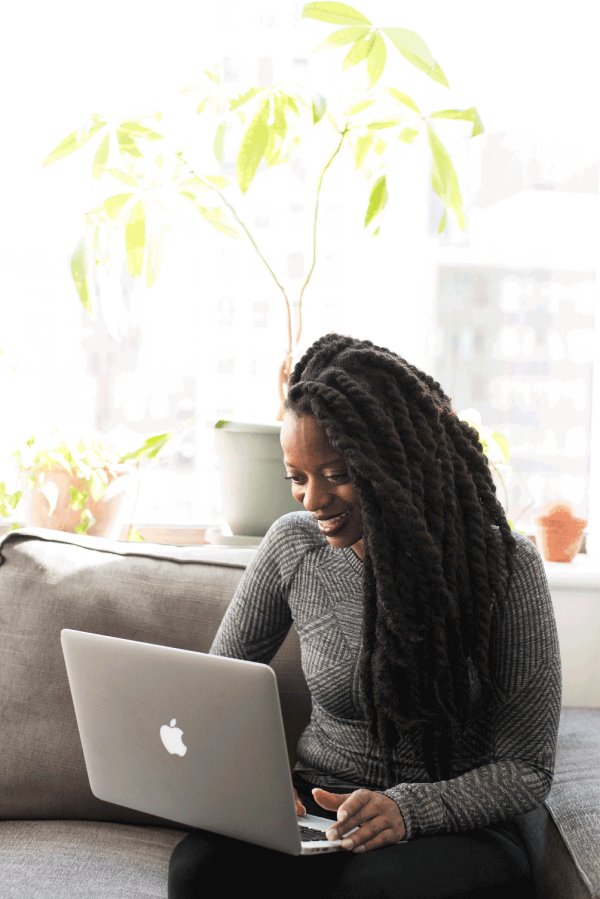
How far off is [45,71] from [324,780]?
1760 mm

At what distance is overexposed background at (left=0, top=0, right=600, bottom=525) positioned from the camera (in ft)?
6.26

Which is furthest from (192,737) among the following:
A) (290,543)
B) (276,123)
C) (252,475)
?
(276,123)

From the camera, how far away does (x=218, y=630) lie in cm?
127

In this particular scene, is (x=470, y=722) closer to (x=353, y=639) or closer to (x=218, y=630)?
(x=353, y=639)

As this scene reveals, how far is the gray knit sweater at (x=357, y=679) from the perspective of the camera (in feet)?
3.20

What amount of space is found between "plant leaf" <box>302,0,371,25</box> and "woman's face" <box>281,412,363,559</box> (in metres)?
0.83

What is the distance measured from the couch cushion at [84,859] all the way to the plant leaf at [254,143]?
114 cm

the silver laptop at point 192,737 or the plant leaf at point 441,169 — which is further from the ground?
the plant leaf at point 441,169

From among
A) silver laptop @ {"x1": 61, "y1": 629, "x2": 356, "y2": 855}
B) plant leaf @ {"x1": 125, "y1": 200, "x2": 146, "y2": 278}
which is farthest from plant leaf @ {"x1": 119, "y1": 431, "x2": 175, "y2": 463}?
silver laptop @ {"x1": 61, "y1": 629, "x2": 356, "y2": 855}

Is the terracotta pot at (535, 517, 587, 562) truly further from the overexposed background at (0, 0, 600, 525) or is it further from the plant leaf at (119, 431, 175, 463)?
the plant leaf at (119, 431, 175, 463)

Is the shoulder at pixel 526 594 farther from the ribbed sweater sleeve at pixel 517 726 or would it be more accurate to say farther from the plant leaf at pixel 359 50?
the plant leaf at pixel 359 50

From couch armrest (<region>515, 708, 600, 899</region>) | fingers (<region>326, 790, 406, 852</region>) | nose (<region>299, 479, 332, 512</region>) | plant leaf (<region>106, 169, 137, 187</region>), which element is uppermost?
plant leaf (<region>106, 169, 137, 187</region>)

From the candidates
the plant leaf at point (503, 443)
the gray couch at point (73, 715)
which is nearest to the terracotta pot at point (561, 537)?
the plant leaf at point (503, 443)

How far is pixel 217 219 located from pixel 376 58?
0.44 meters
